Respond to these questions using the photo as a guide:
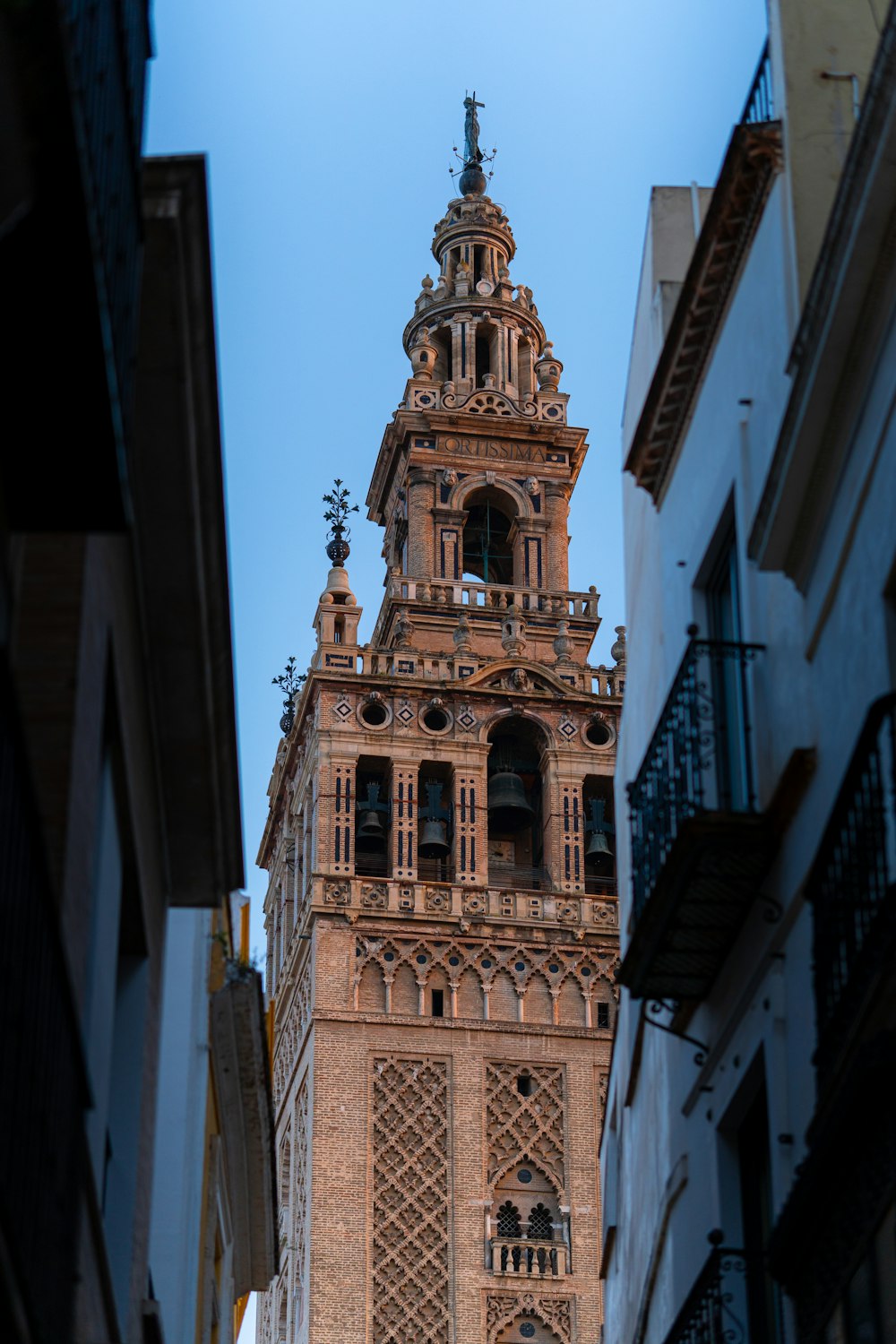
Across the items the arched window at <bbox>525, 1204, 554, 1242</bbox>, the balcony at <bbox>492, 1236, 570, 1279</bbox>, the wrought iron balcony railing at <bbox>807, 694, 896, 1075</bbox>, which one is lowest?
the wrought iron balcony railing at <bbox>807, 694, 896, 1075</bbox>

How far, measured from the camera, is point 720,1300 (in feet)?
43.2

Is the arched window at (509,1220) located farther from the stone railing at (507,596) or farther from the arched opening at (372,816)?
the stone railing at (507,596)

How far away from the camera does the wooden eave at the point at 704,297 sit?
1419 cm

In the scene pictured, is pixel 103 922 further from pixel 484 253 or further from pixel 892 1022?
pixel 484 253

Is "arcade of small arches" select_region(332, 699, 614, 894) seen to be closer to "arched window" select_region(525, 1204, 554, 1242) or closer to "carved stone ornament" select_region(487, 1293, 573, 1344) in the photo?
"arched window" select_region(525, 1204, 554, 1242)

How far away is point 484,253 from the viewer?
58.8m

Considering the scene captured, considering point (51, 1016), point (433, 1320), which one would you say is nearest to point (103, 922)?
point (51, 1016)

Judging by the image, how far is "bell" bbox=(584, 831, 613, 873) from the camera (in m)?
48.5

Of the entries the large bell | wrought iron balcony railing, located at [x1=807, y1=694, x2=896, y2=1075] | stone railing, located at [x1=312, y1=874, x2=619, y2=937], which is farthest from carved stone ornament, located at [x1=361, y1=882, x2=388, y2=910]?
wrought iron balcony railing, located at [x1=807, y1=694, x2=896, y2=1075]

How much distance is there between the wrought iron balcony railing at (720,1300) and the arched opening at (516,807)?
115 feet

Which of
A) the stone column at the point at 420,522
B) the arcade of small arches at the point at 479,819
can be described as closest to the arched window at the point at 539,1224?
the arcade of small arches at the point at 479,819

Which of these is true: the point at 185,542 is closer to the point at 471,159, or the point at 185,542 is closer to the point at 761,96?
the point at 761,96

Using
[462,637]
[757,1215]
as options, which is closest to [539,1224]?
[462,637]

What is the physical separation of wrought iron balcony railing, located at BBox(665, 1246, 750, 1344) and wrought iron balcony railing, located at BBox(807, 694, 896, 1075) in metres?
2.35
